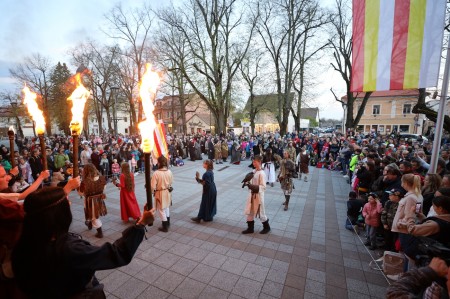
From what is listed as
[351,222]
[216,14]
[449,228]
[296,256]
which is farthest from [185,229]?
[216,14]

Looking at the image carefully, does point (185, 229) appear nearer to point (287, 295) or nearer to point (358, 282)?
point (287, 295)

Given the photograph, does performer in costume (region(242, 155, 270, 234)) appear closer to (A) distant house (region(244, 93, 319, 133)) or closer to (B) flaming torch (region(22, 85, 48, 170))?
(B) flaming torch (region(22, 85, 48, 170))

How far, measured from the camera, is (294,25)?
21.2 metres

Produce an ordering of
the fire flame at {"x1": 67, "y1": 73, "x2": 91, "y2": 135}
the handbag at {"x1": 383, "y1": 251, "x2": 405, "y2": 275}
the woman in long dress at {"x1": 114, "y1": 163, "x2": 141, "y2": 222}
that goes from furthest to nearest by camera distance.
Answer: the woman in long dress at {"x1": 114, "y1": 163, "x2": 141, "y2": 222} < the handbag at {"x1": 383, "y1": 251, "x2": 405, "y2": 275} < the fire flame at {"x1": 67, "y1": 73, "x2": 91, "y2": 135}

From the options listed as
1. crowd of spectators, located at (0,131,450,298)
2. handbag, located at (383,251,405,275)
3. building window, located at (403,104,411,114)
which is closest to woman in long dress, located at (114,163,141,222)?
crowd of spectators, located at (0,131,450,298)

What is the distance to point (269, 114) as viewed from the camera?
4816 cm

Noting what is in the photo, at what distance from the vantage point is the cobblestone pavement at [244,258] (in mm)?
3820

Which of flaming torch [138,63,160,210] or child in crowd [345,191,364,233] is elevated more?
flaming torch [138,63,160,210]

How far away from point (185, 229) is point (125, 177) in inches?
90.5

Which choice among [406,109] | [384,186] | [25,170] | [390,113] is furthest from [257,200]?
[406,109]

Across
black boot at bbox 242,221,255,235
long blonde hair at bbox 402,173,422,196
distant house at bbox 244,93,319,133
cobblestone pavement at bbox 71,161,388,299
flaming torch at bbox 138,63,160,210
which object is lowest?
cobblestone pavement at bbox 71,161,388,299

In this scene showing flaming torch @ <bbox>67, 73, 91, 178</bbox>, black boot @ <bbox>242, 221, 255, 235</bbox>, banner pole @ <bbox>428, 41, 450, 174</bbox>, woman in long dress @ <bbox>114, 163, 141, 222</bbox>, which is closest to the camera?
flaming torch @ <bbox>67, 73, 91, 178</bbox>

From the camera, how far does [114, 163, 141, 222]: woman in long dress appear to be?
632cm

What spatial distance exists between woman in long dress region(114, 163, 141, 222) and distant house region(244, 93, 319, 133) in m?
25.7
